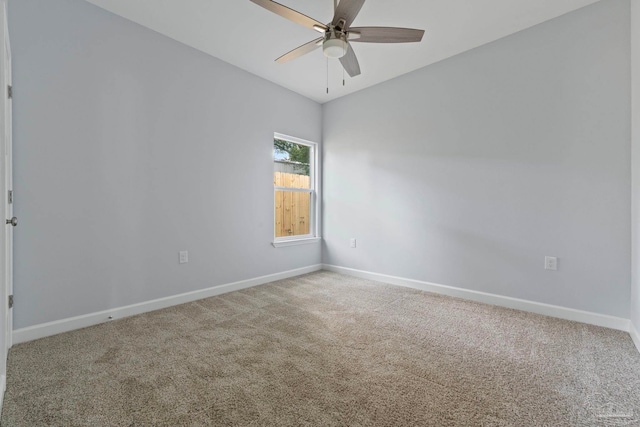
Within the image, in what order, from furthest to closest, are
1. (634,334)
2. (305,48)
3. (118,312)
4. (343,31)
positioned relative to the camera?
(118,312)
(305,48)
(634,334)
(343,31)

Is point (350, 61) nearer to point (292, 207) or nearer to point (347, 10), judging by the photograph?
point (347, 10)

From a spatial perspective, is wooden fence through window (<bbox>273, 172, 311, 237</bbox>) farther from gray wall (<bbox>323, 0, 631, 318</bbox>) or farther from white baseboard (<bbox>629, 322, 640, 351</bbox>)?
white baseboard (<bbox>629, 322, 640, 351</bbox>)

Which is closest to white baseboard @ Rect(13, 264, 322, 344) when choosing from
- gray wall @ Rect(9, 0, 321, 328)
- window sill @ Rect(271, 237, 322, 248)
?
gray wall @ Rect(9, 0, 321, 328)

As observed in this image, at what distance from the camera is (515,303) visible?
2828mm

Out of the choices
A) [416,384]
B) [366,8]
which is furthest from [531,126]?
[416,384]

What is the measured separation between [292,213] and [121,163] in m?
2.26

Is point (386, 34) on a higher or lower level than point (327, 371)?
higher

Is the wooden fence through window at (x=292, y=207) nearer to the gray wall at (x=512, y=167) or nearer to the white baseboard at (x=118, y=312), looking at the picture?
the white baseboard at (x=118, y=312)

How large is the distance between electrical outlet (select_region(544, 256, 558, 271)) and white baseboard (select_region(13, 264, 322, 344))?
3007 millimetres

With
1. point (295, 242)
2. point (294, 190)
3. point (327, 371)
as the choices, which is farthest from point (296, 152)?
point (327, 371)

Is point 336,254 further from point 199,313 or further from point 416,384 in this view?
point 416,384

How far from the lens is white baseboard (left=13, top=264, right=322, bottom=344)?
83.9 inches

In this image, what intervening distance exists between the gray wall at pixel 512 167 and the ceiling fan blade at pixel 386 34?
4.63ft

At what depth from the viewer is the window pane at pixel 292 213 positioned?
414cm
